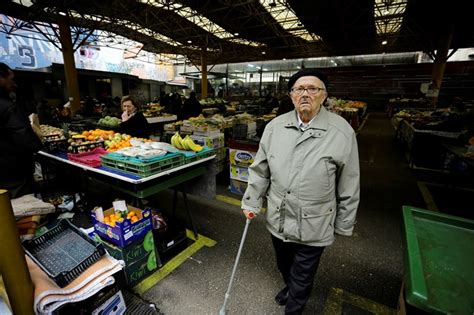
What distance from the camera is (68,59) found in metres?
11.1

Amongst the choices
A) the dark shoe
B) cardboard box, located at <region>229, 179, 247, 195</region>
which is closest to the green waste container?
the dark shoe

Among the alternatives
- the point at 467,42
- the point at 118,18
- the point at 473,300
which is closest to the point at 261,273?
the point at 473,300

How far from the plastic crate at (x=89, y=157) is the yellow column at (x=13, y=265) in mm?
1447

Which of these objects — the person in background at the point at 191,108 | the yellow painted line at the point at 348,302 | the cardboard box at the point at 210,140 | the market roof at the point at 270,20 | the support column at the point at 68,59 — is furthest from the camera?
the support column at the point at 68,59

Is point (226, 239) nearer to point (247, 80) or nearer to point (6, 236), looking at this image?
point (6, 236)

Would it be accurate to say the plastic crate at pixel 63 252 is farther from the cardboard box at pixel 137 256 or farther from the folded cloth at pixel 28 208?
the cardboard box at pixel 137 256

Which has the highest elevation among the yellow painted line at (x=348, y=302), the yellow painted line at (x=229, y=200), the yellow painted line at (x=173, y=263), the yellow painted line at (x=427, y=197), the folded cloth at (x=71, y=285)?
the folded cloth at (x=71, y=285)

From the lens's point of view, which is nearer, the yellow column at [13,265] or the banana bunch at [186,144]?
the yellow column at [13,265]

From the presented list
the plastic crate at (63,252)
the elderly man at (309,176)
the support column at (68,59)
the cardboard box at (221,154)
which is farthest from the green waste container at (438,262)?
the support column at (68,59)

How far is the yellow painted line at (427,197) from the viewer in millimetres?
3947

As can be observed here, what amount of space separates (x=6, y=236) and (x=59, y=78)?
17.7 metres

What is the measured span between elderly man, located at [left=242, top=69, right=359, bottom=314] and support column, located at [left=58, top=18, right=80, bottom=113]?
12301 millimetres

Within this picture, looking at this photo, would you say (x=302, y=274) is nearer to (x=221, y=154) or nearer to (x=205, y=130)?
(x=221, y=154)

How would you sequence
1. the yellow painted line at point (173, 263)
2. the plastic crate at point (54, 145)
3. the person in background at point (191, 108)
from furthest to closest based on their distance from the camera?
1. the person in background at point (191, 108)
2. the plastic crate at point (54, 145)
3. the yellow painted line at point (173, 263)
